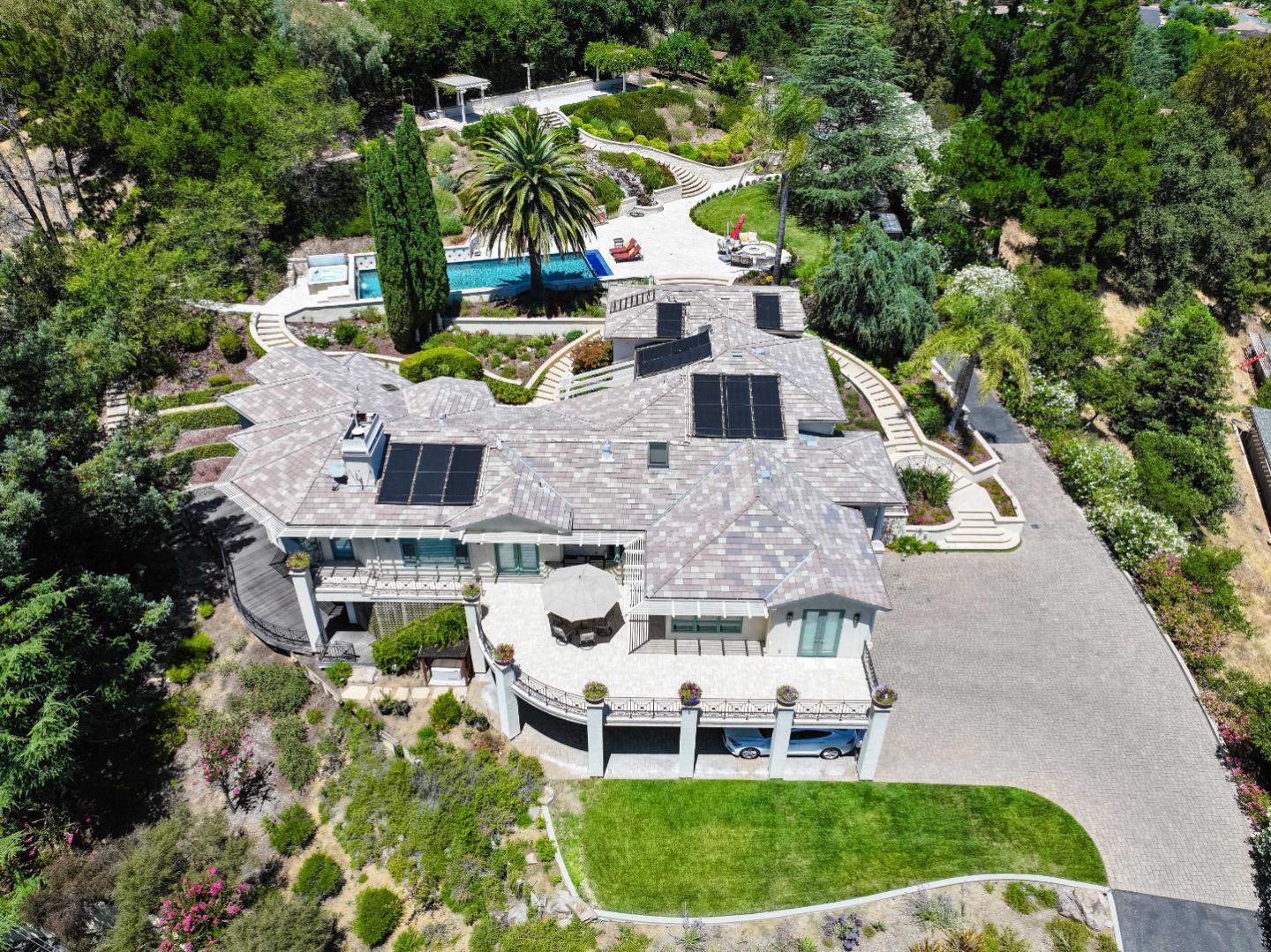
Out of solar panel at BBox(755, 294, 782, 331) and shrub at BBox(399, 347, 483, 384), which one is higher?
solar panel at BBox(755, 294, 782, 331)

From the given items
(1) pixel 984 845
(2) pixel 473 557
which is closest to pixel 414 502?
(2) pixel 473 557

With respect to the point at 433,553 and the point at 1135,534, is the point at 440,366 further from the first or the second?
the point at 1135,534

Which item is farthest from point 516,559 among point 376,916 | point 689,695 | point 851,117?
point 851,117

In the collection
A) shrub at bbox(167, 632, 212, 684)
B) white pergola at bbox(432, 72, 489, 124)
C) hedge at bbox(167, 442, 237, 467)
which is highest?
white pergola at bbox(432, 72, 489, 124)

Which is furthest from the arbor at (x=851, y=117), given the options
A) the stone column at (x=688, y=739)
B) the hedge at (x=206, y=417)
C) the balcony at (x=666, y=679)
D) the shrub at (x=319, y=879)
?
the shrub at (x=319, y=879)

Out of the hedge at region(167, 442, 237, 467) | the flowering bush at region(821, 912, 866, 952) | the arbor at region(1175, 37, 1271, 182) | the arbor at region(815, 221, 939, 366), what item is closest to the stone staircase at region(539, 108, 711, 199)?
the arbor at region(815, 221, 939, 366)

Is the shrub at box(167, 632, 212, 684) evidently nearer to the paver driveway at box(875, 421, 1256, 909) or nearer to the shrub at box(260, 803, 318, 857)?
the shrub at box(260, 803, 318, 857)

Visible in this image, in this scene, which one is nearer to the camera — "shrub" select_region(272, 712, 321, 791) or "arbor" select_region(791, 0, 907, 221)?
"shrub" select_region(272, 712, 321, 791)
